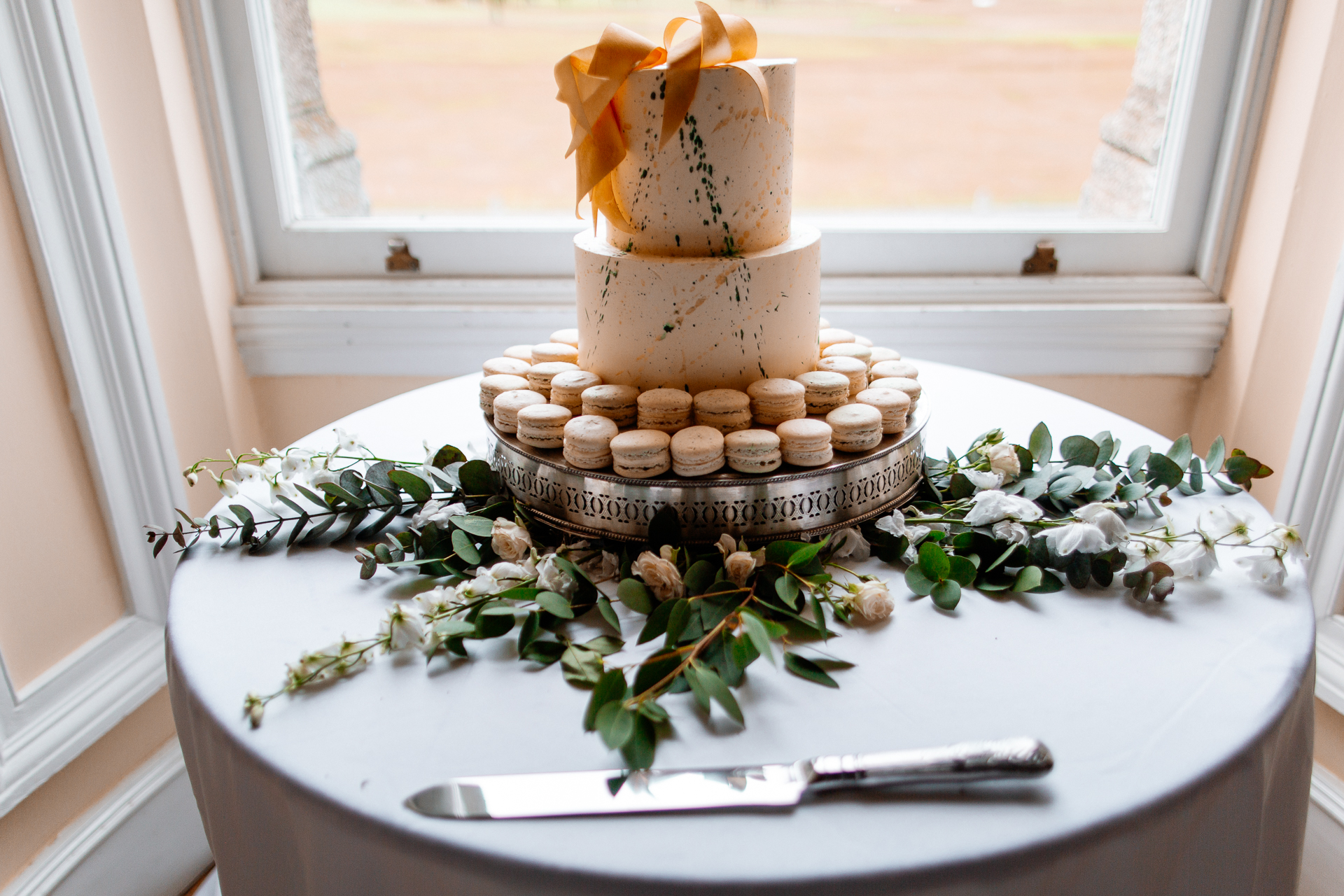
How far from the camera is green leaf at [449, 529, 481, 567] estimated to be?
32.3 inches

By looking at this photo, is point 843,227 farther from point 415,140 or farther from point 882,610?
point 882,610

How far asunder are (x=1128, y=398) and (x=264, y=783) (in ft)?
5.50

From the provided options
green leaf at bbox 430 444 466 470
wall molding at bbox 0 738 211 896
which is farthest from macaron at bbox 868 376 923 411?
wall molding at bbox 0 738 211 896

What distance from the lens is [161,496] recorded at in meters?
1.44

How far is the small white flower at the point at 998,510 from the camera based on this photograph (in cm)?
84

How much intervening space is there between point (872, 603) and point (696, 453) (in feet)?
0.64

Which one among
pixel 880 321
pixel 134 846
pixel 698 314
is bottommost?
pixel 134 846

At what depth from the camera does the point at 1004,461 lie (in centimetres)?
94

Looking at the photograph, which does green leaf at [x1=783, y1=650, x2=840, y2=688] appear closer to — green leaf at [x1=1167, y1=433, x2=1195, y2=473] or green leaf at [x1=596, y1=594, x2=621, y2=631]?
green leaf at [x1=596, y1=594, x2=621, y2=631]

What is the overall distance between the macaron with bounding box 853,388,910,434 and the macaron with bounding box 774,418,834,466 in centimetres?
8

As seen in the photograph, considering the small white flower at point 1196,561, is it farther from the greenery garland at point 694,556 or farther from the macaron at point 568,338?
the macaron at point 568,338

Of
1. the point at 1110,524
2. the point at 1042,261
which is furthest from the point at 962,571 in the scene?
the point at 1042,261

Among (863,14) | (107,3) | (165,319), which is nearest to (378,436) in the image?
(165,319)

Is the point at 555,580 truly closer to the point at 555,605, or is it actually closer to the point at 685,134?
the point at 555,605
